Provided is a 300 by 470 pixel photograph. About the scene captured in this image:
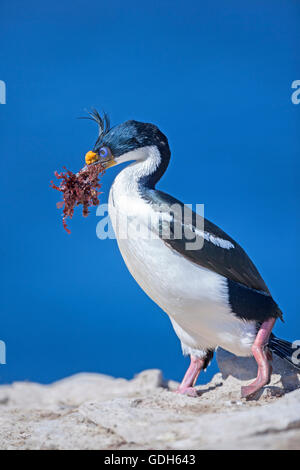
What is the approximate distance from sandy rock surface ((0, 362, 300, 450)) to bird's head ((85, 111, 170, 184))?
1.67m

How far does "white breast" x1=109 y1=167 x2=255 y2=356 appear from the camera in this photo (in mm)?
3994

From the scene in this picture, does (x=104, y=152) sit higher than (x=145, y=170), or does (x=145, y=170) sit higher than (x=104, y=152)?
(x=104, y=152)

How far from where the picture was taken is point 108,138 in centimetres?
434

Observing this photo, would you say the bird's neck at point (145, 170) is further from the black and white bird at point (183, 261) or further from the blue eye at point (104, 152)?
the blue eye at point (104, 152)

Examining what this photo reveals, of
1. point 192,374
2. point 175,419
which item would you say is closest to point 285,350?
point 192,374

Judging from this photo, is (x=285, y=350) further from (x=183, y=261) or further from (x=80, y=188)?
(x=80, y=188)

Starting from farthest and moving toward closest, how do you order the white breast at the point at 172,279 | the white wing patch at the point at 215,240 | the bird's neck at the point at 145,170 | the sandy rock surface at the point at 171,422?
1. the bird's neck at the point at 145,170
2. the white wing patch at the point at 215,240
3. the white breast at the point at 172,279
4. the sandy rock surface at the point at 171,422

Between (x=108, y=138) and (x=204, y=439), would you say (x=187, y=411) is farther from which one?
(x=108, y=138)

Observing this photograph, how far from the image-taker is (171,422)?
10.9 feet

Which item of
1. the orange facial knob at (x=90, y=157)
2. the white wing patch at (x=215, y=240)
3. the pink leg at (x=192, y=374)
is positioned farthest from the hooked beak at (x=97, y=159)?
the pink leg at (x=192, y=374)

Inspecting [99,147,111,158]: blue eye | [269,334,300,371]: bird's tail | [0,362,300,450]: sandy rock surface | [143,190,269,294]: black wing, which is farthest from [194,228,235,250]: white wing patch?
[0,362,300,450]: sandy rock surface

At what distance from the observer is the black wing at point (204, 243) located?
4008mm

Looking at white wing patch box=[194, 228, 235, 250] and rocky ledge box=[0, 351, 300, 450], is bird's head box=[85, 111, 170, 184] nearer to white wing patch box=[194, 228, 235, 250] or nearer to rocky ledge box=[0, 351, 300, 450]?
white wing patch box=[194, 228, 235, 250]

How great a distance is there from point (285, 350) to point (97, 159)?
6.49ft
